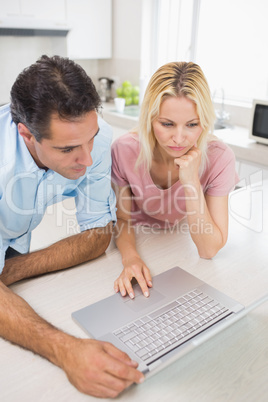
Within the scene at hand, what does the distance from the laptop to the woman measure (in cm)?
6

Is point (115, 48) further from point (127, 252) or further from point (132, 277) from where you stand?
point (132, 277)

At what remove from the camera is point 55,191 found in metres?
1.18

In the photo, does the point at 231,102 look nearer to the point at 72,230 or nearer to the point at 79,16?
the point at 79,16

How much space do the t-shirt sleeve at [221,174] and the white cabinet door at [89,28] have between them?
252 cm

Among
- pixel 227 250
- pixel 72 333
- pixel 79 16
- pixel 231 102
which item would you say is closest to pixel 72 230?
pixel 227 250

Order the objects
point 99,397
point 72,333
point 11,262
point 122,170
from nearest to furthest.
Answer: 1. point 99,397
2. point 72,333
3. point 11,262
4. point 122,170

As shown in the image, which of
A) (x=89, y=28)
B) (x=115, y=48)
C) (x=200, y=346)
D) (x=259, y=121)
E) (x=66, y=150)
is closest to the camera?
(x=200, y=346)

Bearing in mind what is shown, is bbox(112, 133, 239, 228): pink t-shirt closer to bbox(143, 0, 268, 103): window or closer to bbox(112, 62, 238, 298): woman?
bbox(112, 62, 238, 298): woman

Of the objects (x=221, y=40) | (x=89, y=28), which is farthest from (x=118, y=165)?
(x=89, y=28)

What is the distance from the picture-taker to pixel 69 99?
33.9 inches

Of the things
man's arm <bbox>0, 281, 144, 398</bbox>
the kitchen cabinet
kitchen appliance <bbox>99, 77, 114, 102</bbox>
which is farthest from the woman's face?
kitchen appliance <bbox>99, 77, 114, 102</bbox>

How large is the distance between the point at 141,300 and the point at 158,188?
51 centimetres

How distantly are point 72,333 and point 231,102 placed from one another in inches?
106

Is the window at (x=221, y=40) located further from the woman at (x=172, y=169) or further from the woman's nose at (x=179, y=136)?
the woman's nose at (x=179, y=136)
